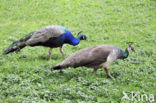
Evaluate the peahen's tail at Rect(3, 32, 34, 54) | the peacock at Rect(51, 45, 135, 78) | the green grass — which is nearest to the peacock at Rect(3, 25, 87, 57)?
the peahen's tail at Rect(3, 32, 34, 54)

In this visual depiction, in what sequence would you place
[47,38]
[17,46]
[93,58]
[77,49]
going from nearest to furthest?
[93,58] < [47,38] < [17,46] < [77,49]

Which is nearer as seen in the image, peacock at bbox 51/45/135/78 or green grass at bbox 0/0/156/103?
green grass at bbox 0/0/156/103

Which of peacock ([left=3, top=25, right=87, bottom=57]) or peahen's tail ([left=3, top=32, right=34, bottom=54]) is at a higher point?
peacock ([left=3, top=25, right=87, bottom=57])

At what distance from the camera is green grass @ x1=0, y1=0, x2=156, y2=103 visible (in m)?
6.17

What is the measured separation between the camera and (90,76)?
7145mm

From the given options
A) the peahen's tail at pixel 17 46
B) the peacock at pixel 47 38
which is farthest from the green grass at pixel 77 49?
the peacock at pixel 47 38

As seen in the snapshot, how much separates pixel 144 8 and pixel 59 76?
28.1ft

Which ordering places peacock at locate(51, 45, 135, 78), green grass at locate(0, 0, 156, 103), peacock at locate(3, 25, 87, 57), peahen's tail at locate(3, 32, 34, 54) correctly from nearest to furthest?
green grass at locate(0, 0, 156, 103) < peacock at locate(51, 45, 135, 78) < peacock at locate(3, 25, 87, 57) < peahen's tail at locate(3, 32, 34, 54)

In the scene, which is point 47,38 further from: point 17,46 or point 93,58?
point 93,58

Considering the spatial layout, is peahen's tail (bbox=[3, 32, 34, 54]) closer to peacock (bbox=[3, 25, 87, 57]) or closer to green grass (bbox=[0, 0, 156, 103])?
peacock (bbox=[3, 25, 87, 57])

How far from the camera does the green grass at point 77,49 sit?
20.2 feet

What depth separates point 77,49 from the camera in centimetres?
998

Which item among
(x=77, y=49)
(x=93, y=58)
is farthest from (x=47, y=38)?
(x=93, y=58)

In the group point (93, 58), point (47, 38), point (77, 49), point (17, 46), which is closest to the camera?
point (93, 58)
